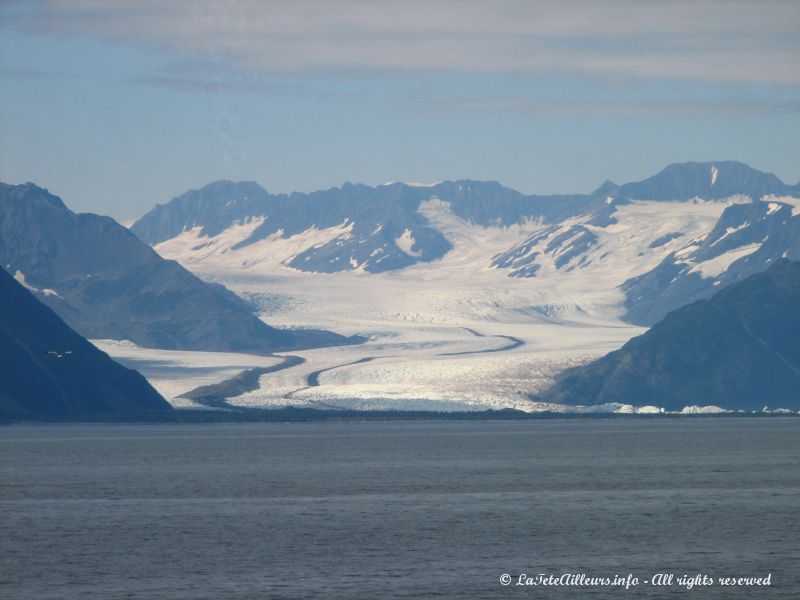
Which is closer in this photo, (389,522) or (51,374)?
(389,522)

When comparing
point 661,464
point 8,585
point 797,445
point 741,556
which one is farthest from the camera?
point 797,445

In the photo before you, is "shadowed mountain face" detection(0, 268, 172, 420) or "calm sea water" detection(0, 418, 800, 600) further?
"shadowed mountain face" detection(0, 268, 172, 420)

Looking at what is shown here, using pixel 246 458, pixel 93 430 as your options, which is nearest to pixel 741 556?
pixel 246 458

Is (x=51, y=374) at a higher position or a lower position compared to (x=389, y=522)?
higher

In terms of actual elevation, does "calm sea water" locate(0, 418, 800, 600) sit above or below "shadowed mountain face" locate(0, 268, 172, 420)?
below

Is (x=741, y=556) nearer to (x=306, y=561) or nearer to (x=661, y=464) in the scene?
(x=306, y=561)
